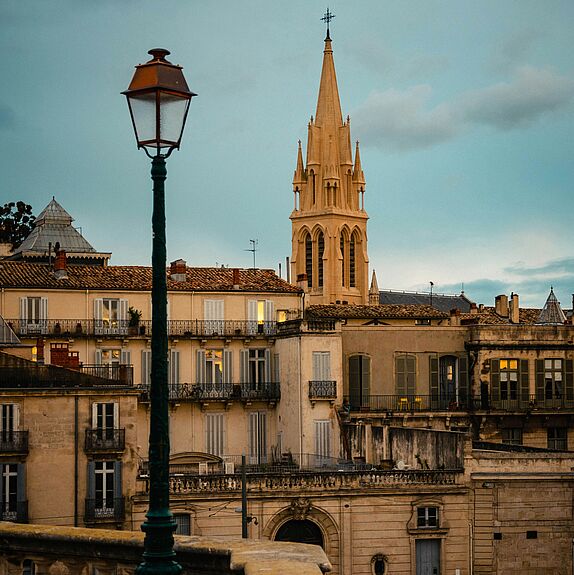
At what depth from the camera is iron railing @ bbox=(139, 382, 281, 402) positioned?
196 ft

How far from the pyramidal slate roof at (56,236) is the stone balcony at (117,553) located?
62153mm

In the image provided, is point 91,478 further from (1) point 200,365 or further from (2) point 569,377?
(2) point 569,377

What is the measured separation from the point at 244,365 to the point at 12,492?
21215mm

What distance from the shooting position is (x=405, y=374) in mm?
62719

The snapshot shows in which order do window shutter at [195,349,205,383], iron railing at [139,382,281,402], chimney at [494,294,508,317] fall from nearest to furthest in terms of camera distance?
iron railing at [139,382,281,402] < window shutter at [195,349,205,383] < chimney at [494,294,508,317]

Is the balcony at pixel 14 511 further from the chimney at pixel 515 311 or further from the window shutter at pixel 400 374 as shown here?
the chimney at pixel 515 311

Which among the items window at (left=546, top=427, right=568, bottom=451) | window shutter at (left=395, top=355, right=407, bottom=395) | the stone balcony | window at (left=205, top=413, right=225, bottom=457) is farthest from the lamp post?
window at (left=546, top=427, right=568, bottom=451)

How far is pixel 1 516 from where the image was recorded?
41.0 metres

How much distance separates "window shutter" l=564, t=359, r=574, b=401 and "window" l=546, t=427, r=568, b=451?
5.91 feet

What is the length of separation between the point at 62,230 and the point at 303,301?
63.7 feet

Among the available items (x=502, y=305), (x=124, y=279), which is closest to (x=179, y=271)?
(x=124, y=279)

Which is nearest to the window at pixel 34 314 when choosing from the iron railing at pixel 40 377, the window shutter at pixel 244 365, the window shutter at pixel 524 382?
the window shutter at pixel 244 365

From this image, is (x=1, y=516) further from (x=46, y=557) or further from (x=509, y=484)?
(x=46, y=557)

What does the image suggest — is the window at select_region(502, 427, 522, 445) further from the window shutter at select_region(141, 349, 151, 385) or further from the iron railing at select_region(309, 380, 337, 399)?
the window shutter at select_region(141, 349, 151, 385)
